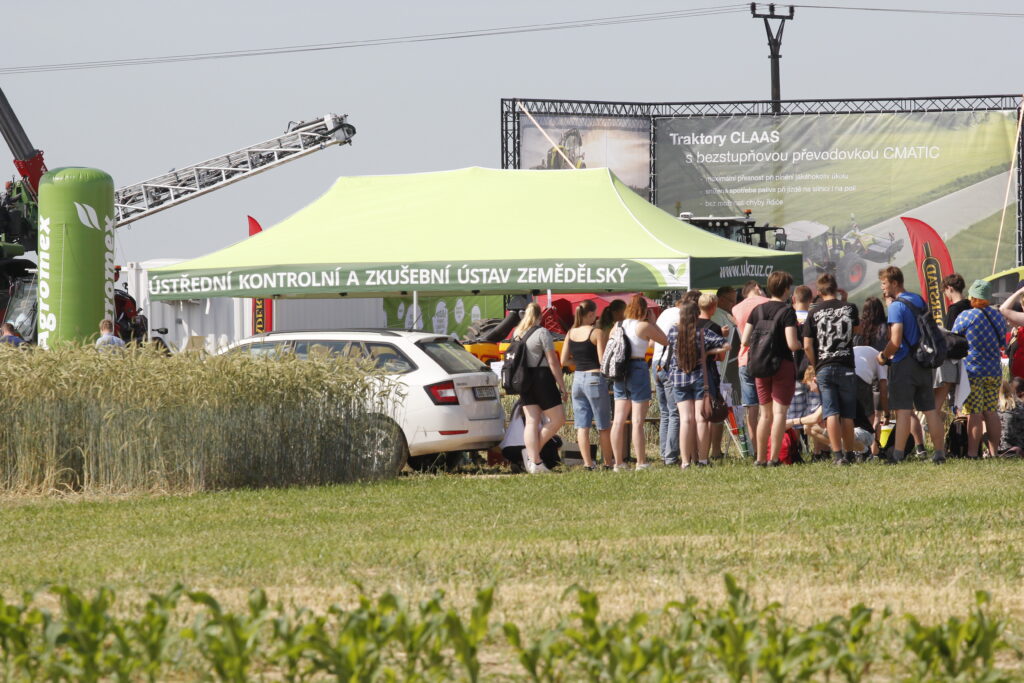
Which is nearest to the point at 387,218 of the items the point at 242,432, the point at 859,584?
the point at 242,432

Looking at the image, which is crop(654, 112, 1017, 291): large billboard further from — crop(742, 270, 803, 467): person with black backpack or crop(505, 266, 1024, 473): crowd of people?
crop(742, 270, 803, 467): person with black backpack

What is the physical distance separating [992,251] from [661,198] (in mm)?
8548

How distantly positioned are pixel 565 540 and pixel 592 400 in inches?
215

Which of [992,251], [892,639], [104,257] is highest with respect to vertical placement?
[992,251]

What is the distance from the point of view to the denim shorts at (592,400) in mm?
14000

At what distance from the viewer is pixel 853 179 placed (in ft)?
131

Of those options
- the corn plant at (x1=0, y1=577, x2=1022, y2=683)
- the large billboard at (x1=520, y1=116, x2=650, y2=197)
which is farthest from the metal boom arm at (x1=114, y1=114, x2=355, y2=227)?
the corn plant at (x1=0, y1=577, x2=1022, y2=683)

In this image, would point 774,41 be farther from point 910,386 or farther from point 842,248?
point 910,386

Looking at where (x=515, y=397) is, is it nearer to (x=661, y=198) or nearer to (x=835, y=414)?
(x=835, y=414)

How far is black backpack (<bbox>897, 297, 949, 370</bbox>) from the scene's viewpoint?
13.3m

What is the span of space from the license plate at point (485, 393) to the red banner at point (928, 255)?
16.4 meters

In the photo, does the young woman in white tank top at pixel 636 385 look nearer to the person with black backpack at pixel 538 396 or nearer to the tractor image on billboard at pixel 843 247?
the person with black backpack at pixel 538 396

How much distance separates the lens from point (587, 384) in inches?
552

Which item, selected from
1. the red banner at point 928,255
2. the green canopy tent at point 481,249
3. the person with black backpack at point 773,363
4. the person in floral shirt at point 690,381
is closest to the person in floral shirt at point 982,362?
the person with black backpack at point 773,363
